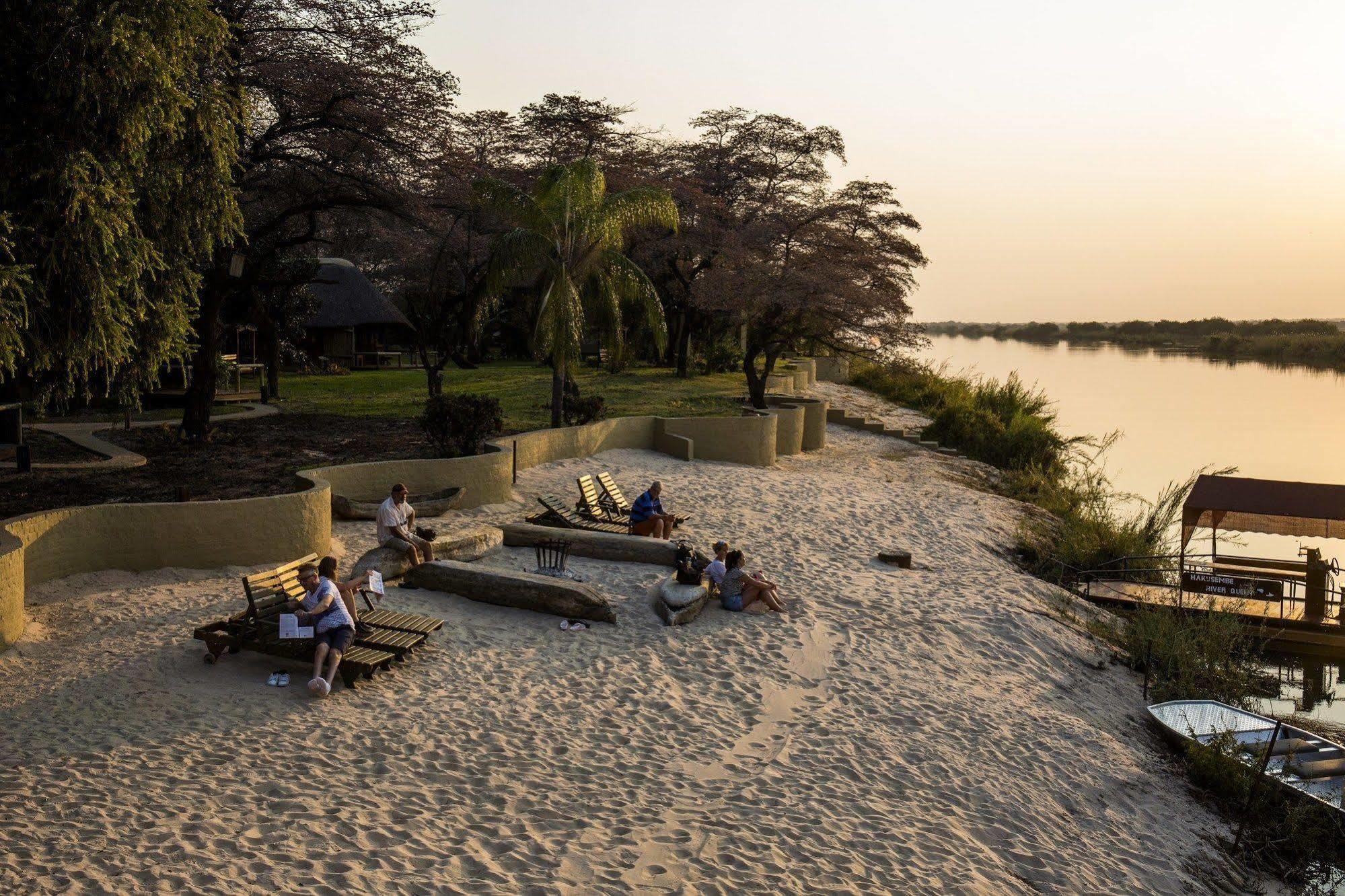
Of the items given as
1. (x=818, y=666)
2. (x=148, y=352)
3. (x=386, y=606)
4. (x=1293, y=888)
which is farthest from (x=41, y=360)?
(x=1293, y=888)

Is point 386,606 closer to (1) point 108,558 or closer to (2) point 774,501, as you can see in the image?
(1) point 108,558

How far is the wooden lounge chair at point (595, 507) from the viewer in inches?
627

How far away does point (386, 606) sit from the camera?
37.0 feet

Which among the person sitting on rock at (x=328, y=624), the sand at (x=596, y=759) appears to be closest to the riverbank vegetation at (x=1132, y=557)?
the sand at (x=596, y=759)

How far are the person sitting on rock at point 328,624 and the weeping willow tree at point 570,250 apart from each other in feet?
38.4

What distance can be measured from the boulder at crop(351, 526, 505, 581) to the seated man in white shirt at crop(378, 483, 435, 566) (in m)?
0.08

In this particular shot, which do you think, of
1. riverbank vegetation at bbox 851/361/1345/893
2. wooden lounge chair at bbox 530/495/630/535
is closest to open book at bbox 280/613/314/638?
wooden lounge chair at bbox 530/495/630/535

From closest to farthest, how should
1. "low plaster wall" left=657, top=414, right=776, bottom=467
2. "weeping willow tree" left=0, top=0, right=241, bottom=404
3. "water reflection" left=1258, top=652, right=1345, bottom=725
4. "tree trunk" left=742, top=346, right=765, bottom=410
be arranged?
"weeping willow tree" left=0, top=0, right=241, bottom=404, "water reflection" left=1258, top=652, right=1345, bottom=725, "low plaster wall" left=657, top=414, right=776, bottom=467, "tree trunk" left=742, top=346, right=765, bottom=410

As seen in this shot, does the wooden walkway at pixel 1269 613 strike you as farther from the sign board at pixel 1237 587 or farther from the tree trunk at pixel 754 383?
the tree trunk at pixel 754 383

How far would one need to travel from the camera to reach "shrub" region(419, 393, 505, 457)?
1731cm

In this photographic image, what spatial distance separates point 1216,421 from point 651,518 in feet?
153

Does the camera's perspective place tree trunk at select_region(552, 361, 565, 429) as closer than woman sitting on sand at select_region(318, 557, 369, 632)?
No

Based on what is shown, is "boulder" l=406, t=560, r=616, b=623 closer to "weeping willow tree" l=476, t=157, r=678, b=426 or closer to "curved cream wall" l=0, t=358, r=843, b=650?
"curved cream wall" l=0, t=358, r=843, b=650

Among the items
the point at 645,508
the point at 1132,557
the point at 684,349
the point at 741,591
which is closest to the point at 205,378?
the point at 645,508
